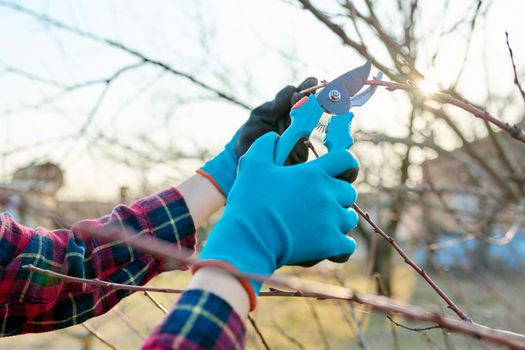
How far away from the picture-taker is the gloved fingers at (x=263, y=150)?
107 centimetres

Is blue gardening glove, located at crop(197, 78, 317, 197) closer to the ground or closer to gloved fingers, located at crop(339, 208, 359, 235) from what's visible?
gloved fingers, located at crop(339, 208, 359, 235)

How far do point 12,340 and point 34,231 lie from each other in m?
8.60

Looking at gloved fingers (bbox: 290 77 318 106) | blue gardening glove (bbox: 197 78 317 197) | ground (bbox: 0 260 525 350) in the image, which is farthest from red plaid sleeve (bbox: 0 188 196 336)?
ground (bbox: 0 260 525 350)

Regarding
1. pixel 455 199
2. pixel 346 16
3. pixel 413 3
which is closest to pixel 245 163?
pixel 346 16

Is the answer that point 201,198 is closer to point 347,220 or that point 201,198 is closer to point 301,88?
point 301,88

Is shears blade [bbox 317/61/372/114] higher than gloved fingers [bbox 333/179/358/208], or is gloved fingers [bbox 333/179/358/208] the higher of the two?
shears blade [bbox 317/61/372/114]

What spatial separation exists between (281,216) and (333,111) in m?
0.34

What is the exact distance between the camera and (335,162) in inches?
41.6

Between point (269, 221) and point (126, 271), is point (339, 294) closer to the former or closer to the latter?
point (269, 221)

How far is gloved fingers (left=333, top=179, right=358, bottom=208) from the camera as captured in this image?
1.05 m

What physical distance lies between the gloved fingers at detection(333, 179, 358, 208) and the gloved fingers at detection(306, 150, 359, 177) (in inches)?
0.7

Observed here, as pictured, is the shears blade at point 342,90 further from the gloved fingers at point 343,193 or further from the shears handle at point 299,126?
the gloved fingers at point 343,193

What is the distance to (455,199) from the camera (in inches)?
970

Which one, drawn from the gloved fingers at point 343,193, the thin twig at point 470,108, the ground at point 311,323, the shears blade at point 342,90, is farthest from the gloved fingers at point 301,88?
the ground at point 311,323
